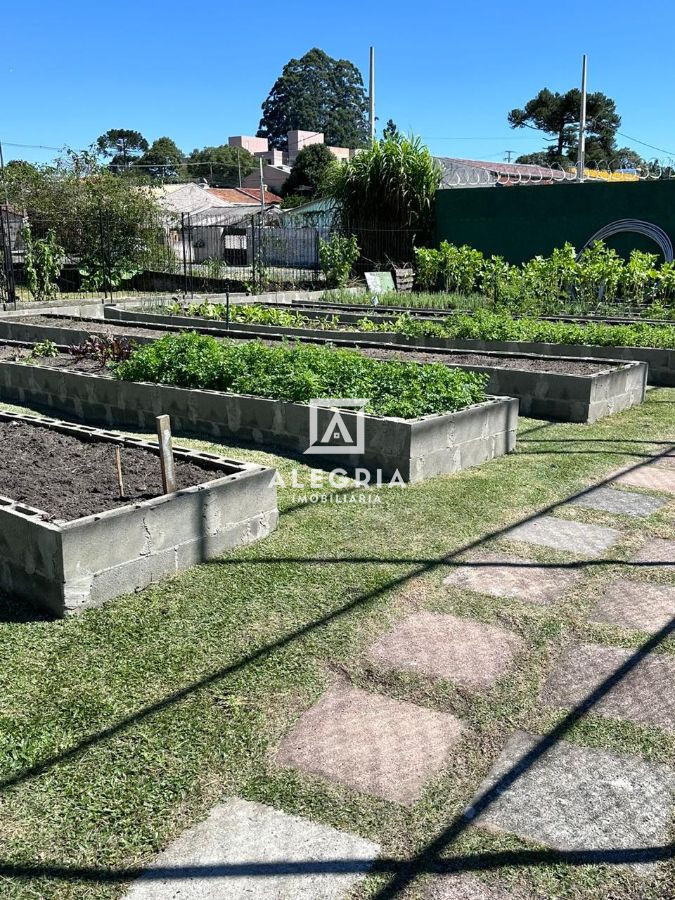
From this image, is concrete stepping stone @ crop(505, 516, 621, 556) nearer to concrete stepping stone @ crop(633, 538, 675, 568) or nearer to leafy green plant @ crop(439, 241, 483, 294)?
concrete stepping stone @ crop(633, 538, 675, 568)

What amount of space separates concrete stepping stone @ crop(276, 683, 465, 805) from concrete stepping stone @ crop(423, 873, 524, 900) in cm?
35

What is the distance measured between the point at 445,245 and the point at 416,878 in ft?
61.7

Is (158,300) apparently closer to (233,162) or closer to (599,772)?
(599,772)

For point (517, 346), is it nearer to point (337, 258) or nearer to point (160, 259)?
point (337, 258)

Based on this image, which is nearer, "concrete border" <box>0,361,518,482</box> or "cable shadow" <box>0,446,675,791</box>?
"cable shadow" <box>0,446,675,791</box>

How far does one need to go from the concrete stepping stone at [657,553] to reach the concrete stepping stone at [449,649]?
132cm

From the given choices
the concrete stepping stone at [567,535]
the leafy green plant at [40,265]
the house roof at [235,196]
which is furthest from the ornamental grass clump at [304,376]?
the house roof at [235,196]

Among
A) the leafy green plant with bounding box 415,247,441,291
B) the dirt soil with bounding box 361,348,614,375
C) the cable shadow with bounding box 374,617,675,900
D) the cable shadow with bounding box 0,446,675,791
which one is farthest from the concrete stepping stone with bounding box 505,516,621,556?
the leafy green plant with bounding box 415,247,441,291

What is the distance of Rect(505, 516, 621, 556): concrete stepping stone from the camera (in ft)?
15.7

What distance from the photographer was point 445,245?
19.8m

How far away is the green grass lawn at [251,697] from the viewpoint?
7.86 ft

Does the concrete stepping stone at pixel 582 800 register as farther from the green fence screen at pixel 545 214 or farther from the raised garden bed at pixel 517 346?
the green fence screen at pixel 545 214

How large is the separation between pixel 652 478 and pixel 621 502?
78cm

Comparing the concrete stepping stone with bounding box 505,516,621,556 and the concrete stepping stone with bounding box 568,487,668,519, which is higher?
the concrete stepping stone with bounding box 568,487,668,519
